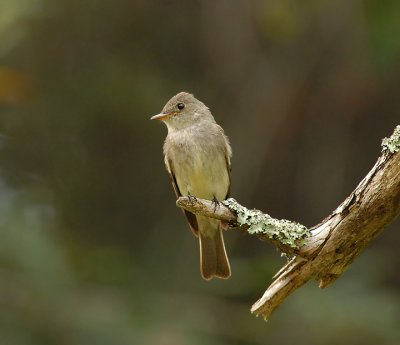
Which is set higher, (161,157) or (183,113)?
(161,157)

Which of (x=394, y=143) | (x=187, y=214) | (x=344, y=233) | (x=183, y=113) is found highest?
(x=183, y=113)

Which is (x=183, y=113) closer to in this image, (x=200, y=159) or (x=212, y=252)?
(x=200, y=159)

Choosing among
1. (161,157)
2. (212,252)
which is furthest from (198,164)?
(161,157)

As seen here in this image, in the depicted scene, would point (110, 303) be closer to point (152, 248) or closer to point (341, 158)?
point (152, 248)

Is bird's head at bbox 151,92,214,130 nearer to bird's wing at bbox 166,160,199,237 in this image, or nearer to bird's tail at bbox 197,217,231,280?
bird's wing at bbox 166,160,199,237

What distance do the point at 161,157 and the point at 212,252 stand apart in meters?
2.05

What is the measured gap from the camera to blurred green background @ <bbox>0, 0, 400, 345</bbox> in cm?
768

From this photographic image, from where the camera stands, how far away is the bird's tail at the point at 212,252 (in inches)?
253

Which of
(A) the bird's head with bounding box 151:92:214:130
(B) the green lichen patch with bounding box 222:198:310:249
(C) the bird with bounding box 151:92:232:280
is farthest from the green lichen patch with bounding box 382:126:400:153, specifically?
(A) the bird's head with bounding box 151:92:214:130

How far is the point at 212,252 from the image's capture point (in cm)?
664

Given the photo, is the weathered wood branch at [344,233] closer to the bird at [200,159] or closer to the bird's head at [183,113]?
the bird at [200,159]

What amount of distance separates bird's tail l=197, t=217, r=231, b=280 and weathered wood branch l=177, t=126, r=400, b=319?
1.63 m

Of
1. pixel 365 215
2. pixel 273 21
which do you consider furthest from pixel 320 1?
pixel 365 215

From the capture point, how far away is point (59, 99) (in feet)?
28.9
